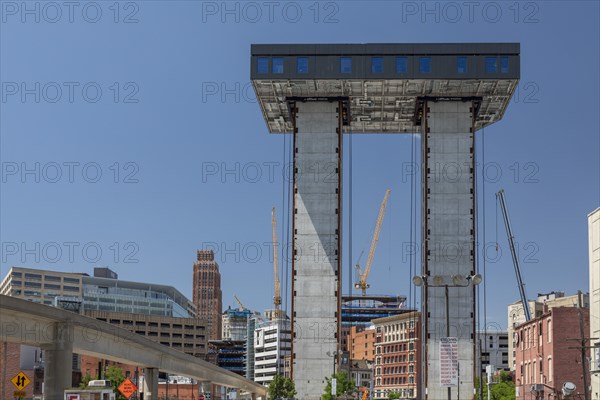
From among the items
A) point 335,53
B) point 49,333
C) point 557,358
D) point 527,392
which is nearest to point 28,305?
point 49,333

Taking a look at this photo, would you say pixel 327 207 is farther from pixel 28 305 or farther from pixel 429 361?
pixel 28 305

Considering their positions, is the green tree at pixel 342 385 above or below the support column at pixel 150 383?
below

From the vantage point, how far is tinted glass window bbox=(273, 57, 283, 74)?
122 meters

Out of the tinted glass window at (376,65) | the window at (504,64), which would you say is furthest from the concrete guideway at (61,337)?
the window at (504,64)

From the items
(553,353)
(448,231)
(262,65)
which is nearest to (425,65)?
(262,65)

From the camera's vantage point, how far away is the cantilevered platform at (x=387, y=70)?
122 metres

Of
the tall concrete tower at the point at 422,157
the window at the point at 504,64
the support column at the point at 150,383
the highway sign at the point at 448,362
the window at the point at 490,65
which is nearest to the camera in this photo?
the highway sign at the point at 448,362

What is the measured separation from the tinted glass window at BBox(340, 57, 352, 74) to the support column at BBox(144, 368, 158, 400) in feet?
181

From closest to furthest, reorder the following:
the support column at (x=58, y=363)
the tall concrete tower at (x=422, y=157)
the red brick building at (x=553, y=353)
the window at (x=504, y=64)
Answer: the support column at (x=58, y=363)
the red brick building at (x=553, y=353)
the tall concrete tower at (x=422, y=157)
the window at (x=504, y=64)

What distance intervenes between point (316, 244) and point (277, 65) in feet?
78.2

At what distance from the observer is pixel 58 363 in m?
51.7

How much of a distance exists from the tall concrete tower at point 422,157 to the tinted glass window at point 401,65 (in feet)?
0.50

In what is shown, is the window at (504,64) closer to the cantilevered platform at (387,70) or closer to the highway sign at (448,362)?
the cantilevered platform at (387,70)

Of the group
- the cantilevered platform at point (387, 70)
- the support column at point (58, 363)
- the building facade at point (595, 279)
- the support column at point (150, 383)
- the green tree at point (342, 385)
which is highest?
the cantilevered platform at point (387, 70)
